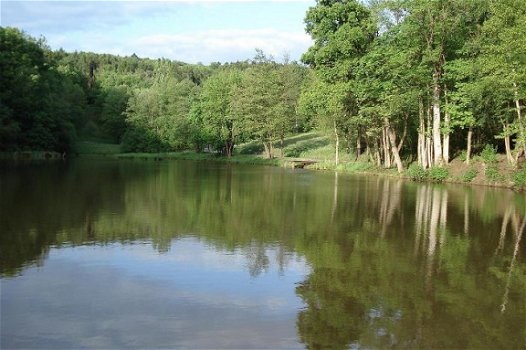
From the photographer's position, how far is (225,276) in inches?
453

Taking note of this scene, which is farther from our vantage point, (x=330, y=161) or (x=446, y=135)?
(x=330, y=161)

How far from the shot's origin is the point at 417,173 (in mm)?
39438

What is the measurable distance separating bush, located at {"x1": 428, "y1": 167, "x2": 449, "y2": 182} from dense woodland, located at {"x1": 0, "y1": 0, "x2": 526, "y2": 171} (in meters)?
1.33

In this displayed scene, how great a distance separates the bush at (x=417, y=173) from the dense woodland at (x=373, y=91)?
1.18 m

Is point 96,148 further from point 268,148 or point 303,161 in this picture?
point 303,161

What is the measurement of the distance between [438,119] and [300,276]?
29.5 meters

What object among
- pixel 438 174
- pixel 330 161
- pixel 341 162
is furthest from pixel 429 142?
pixel 330 161

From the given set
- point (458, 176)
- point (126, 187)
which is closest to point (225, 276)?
point (126, 187)

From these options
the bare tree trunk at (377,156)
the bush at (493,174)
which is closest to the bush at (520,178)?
the bush at (493,174)

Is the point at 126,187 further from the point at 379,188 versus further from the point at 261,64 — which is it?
the point at 261,64

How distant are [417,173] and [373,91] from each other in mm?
7640

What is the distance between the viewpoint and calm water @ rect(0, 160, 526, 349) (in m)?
8.16

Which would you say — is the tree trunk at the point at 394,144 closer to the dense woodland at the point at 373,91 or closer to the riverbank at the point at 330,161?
the dense woodland at the point at 373,91

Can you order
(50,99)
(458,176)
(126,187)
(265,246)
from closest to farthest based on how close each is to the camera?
(265,246) → (126,187) → (458,176) → (50,99)
